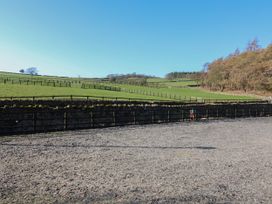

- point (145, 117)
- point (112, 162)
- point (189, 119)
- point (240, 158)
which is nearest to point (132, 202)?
point (112, 162)

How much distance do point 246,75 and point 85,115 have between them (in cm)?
7697

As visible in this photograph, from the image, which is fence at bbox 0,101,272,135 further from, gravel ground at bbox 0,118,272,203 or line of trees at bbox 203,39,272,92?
line of trees at bbox 203,39,272,92

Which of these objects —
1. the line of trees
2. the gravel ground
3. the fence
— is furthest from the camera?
the line of trees

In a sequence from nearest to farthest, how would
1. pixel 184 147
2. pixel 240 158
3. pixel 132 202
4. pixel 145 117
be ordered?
1. pixel 132 202
2. pixel 240 158
3. pixel 184 147
4. pixel 145 117

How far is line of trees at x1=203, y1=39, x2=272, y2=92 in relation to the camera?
283ft

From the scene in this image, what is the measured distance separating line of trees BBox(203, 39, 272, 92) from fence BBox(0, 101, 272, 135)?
55.7 metres

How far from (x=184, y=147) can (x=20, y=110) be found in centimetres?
915

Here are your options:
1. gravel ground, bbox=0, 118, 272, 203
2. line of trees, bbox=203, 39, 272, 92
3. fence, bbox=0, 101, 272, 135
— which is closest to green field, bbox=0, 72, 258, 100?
line of trees, bbox=203, 39, 272, 92

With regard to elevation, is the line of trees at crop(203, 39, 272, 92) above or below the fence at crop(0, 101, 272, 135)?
above

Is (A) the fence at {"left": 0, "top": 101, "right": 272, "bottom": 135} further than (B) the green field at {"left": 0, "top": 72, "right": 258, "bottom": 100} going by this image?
No

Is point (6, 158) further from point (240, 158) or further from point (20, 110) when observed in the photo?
point (240, 158)

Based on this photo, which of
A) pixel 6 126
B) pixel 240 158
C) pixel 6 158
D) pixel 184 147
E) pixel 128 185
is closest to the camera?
pixel 128 185

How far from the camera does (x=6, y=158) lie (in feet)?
40.2

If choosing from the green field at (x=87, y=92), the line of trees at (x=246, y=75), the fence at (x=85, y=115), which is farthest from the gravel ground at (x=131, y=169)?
the line of trees at (x=246, y=75)
